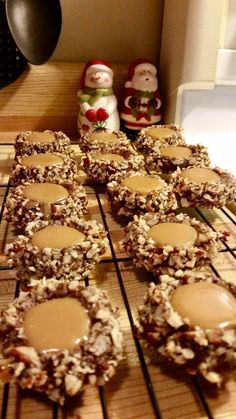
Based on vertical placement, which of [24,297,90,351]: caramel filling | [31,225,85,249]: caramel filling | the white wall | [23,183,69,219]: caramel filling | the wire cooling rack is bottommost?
the wire cooling rack

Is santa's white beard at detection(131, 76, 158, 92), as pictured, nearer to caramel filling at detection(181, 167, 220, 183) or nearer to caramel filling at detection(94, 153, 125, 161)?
caramel filling at detection(94, 153, 125, 161)

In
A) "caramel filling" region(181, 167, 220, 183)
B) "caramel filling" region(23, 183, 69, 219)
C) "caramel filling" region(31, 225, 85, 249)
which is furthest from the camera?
"caramel filling" region(181, 167, 220, 183)

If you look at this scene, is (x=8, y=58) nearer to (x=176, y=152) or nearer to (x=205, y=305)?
(x=176, y=152)

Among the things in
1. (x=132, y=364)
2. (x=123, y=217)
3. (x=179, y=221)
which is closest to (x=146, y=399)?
(x=132, y=364)

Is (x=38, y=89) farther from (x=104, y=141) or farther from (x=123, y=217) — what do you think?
(x=123, y=217)

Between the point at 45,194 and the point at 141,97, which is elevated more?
the point at 141,97

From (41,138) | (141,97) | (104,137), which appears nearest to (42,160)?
(41,138)

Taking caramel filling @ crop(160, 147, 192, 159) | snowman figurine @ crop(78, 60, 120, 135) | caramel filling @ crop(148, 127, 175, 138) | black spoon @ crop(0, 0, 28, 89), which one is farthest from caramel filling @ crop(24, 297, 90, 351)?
black spoon @ crop(0, 0, 28, 89)
